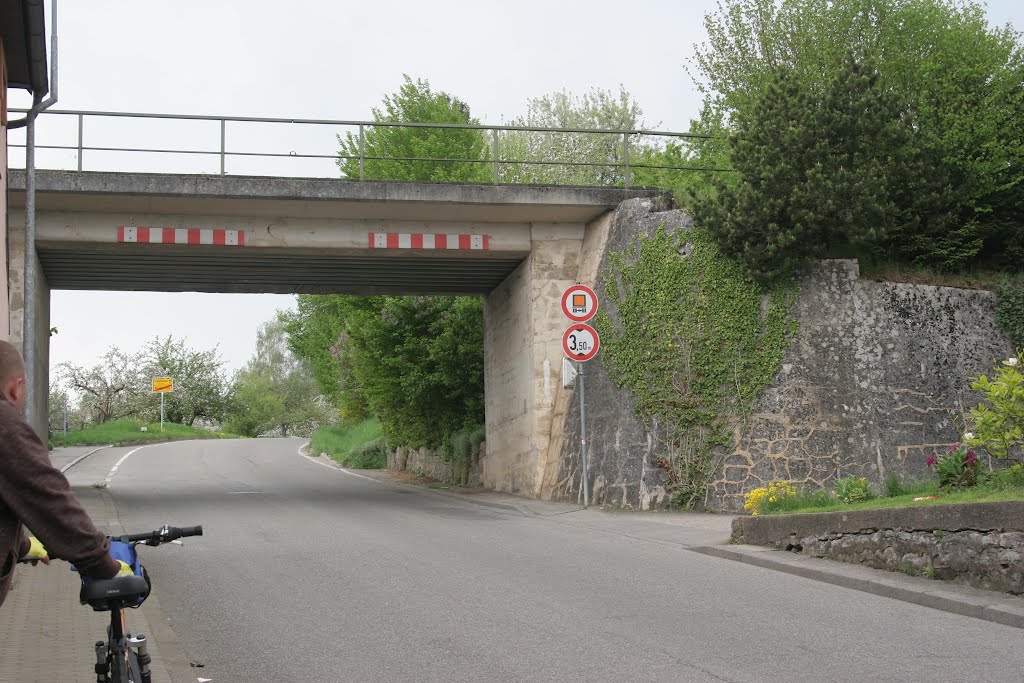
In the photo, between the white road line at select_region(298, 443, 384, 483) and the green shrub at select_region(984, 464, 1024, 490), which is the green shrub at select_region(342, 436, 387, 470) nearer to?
the white road line at select_region(298, 443, 384, 483)

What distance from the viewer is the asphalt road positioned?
21.3ft

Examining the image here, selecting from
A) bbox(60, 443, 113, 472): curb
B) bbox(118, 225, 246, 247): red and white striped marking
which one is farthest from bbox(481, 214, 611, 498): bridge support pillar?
bbox(60, 443, 113, 472): curb

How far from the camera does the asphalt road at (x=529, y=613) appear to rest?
6.49 meters

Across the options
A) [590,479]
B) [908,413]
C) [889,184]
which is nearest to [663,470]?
[590,479]

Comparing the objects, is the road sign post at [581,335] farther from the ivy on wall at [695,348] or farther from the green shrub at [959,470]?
the green shrub at [959,470]

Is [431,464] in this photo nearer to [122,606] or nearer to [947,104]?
[947,104]

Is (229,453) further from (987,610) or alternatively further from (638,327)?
(987,610)

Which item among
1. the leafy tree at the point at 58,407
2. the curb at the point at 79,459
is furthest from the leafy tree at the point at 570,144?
the leafy tree at the point at 58,407

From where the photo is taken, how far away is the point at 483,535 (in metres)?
14.0

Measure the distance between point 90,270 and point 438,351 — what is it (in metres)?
8.48

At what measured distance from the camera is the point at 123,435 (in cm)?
5384

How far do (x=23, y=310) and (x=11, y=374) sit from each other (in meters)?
16.7

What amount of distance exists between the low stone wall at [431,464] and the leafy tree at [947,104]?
10141 millimetres

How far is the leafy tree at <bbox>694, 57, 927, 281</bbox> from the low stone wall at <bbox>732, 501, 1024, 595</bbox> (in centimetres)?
641
